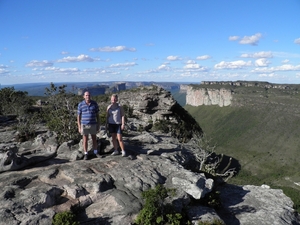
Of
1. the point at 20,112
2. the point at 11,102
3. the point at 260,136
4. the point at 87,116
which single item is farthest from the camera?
the point at 260,136

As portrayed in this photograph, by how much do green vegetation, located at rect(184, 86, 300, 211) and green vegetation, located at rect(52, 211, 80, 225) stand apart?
45.8 meters

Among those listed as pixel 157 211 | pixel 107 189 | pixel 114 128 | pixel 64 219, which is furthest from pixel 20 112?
pixel 157 211

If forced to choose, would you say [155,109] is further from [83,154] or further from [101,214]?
[101,214]

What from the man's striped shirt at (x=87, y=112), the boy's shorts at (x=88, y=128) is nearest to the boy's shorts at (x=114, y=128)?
the boy's shorts at (x=88, y=128)

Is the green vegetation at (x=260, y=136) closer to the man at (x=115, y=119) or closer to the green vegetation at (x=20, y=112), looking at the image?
the green vegetation at (x=20, y=112)

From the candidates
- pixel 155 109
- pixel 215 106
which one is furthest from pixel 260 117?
pixel 155 109

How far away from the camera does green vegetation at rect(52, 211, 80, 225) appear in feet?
21.4

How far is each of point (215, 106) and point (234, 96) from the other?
47.6 ft

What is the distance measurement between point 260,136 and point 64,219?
9671cm

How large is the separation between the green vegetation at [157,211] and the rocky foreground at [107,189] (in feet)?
1.24

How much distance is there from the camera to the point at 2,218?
6.46 meters

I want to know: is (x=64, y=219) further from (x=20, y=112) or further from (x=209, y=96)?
(x=209, y=96)

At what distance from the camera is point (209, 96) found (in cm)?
→ 15250

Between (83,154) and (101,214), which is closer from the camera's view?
(101,214)
